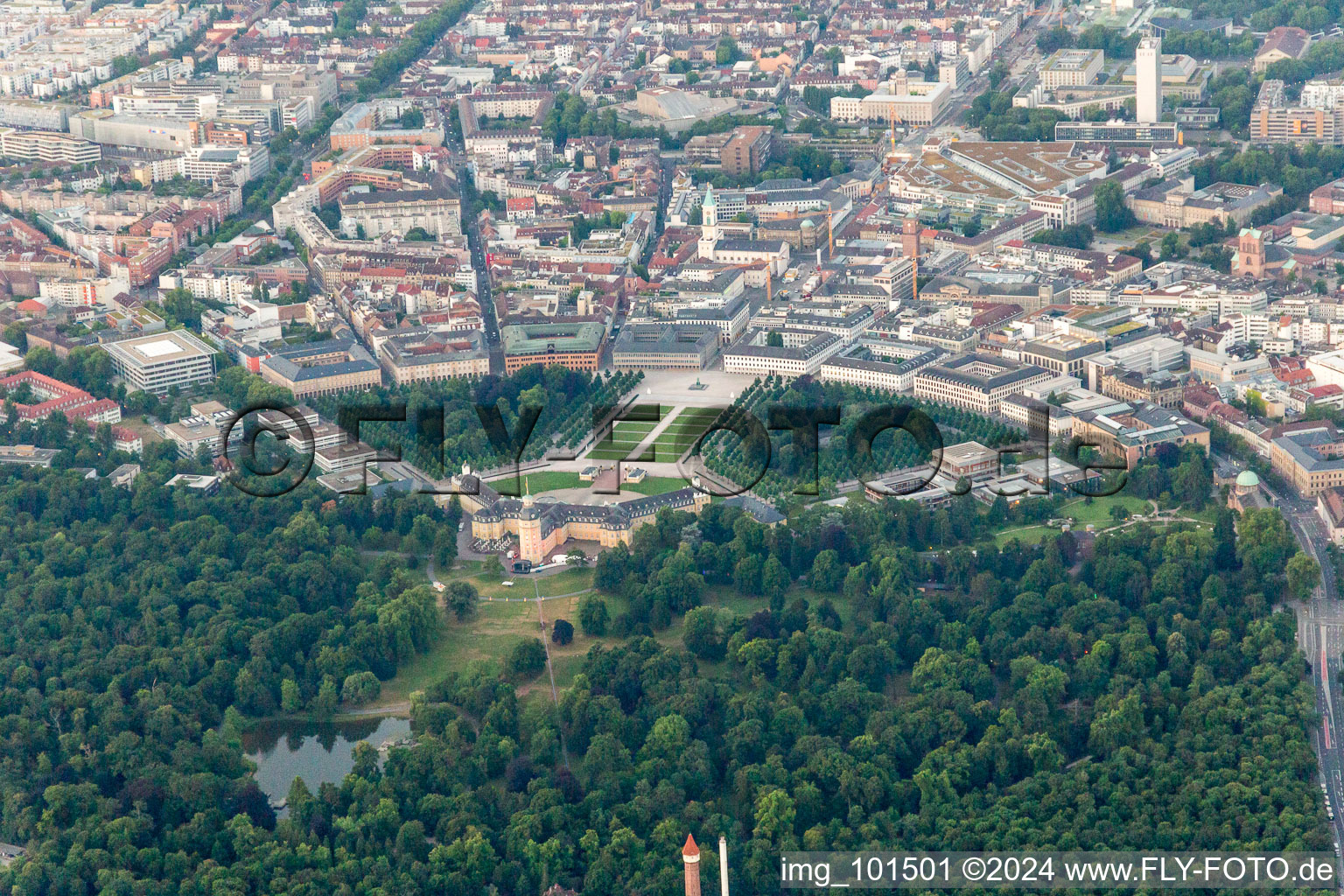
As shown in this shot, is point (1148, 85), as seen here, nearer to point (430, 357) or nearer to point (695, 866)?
point (430, 357)

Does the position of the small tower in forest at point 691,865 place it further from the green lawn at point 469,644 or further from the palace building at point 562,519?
the palace building at point 562,519

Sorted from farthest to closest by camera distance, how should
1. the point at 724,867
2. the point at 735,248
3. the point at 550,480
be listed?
the point at 735,248 < the point at 550,480 < the point at 724,867

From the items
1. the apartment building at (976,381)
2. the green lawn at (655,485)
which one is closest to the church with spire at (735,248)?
the apartment building at (976,381)

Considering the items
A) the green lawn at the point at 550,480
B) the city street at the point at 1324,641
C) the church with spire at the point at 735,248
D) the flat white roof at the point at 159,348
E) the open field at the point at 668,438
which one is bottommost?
the city street at the point at 1324,641

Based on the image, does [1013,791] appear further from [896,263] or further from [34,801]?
[896,263]

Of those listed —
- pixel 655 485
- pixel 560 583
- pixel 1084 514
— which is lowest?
pixel 560 583

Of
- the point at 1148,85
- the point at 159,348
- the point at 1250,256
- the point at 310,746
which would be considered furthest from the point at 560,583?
the point at 1148,85

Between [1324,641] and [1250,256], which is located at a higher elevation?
[1250,256]

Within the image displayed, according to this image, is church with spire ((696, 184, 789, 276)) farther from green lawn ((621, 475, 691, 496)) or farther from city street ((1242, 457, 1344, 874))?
city street ((1242, 457, 1344, 874))
